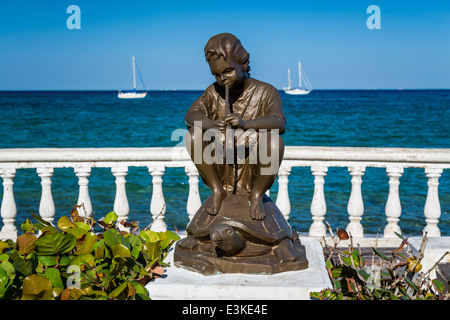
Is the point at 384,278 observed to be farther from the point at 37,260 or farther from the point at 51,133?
the point at 51,133

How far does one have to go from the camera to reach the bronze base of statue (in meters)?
3.17

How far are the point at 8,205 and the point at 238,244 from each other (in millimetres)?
3116

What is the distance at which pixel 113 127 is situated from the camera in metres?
26.4

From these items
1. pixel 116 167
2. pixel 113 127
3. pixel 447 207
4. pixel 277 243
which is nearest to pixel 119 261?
pixel 277 243

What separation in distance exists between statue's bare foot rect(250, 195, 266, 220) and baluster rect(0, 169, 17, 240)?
3.00 metres

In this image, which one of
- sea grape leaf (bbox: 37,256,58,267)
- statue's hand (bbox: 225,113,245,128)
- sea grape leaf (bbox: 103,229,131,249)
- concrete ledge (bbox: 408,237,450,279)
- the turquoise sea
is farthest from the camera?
the turquoise sea

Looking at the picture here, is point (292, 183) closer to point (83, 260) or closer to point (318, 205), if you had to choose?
point (318, 205)

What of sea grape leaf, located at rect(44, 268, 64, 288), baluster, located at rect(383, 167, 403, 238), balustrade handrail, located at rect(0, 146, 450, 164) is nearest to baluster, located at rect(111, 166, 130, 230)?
balustrade handrail, located at rect(0, 146, 450, 164)

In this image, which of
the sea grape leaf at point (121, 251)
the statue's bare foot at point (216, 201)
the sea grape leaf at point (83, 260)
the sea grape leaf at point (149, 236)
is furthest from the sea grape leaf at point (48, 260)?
the statue's bare foot at point (216, 201)

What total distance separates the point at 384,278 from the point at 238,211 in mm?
1056

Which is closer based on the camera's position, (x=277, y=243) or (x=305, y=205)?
(x=277, y=243)

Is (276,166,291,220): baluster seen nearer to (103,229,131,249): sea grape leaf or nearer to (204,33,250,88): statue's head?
(204,33,250,88): statue's head

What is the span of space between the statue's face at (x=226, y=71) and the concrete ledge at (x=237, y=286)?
133 cm

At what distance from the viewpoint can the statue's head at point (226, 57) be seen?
325 cm
